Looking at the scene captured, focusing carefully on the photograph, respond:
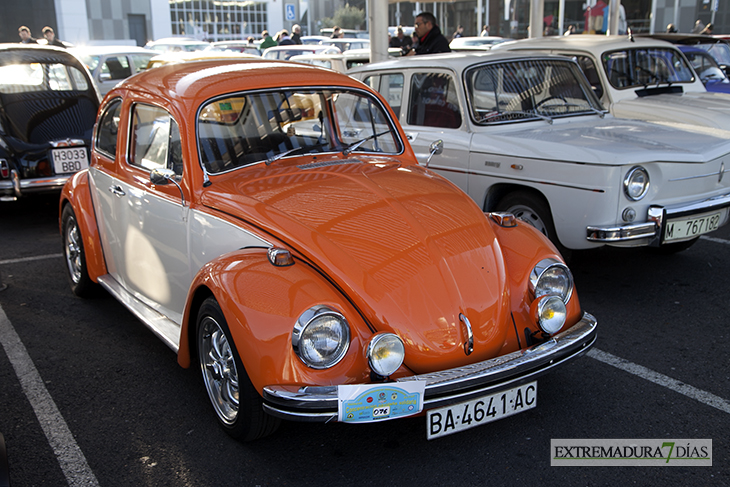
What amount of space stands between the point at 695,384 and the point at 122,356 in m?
3.37

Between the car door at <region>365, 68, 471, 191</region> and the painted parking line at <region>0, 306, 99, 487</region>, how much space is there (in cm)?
350

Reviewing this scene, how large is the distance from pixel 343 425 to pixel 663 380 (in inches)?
71.7

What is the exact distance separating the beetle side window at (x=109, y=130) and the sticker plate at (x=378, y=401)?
2738 mm

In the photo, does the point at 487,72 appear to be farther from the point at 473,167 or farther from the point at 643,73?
the point at 643,73

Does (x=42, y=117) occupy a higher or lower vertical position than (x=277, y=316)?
higher

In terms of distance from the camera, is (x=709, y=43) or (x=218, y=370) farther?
(x=709, y=43)

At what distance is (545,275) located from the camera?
10.5ft

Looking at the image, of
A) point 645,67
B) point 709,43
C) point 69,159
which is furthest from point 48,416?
point 709,43

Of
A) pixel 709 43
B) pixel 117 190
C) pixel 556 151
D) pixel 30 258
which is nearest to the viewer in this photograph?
pixel 117 190

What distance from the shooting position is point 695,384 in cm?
357

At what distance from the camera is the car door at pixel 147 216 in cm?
368

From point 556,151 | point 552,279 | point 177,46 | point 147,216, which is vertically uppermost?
point 177,46

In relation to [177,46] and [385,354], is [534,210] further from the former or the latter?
[177,46]

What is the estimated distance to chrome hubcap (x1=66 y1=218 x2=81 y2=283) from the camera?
4992 mm
